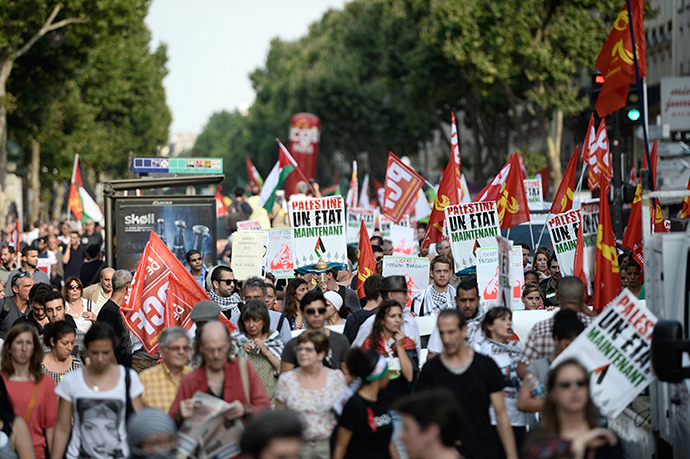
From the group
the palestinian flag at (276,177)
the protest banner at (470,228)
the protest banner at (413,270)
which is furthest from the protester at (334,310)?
the palestinian flag at (276,177)

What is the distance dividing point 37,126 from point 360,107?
73.2 ft

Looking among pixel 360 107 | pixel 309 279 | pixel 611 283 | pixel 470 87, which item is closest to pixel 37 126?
pixel 470 87

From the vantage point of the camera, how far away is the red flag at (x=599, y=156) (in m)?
13.3

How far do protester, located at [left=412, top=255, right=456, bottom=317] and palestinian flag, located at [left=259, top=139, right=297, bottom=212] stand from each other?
849 centimetres

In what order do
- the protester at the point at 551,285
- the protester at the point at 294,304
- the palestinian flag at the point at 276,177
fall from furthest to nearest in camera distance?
the palestinian flag at the point at 276,177 < the protester at the point at 551,285 < the protester at the point at 294,304

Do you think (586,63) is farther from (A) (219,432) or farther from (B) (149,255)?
(A) (219,432)

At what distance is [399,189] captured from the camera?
54.5ft

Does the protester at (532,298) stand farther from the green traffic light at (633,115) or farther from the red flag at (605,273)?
the green traffic light at (633,115)

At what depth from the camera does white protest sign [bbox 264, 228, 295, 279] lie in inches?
546

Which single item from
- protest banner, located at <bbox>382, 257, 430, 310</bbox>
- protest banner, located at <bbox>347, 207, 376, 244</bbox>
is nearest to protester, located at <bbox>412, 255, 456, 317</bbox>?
protest banner, located at <bbox>382, 257, 430, 310</bbox>

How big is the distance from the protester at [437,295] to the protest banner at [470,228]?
6.89 ft

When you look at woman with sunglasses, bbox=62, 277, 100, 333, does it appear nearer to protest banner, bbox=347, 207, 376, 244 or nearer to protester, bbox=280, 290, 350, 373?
protester, bbox=280, 290, 350, 373

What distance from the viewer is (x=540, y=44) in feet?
108

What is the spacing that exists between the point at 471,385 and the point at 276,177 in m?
12.7
